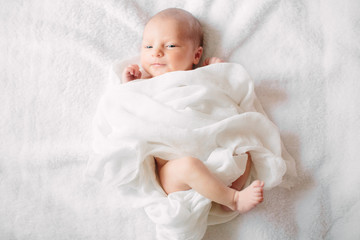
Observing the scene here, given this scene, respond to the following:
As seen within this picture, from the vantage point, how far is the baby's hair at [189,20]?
133cm

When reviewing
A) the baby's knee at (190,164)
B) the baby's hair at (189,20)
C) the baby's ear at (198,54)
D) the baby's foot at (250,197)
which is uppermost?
the baby's hair at (189,20)

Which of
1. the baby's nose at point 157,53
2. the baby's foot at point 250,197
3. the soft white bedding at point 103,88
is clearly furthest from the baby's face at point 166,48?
the baby's foot at point 250,197

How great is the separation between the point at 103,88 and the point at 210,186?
0.61 m

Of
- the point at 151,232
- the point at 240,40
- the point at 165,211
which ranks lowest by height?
the point at 151,232

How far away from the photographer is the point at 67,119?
1396 mm

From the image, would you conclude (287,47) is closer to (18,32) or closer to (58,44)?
(58,44)

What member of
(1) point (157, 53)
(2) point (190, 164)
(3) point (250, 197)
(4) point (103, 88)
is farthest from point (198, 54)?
(3) point (250, 197)

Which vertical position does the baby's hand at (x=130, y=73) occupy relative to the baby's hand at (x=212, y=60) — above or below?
below

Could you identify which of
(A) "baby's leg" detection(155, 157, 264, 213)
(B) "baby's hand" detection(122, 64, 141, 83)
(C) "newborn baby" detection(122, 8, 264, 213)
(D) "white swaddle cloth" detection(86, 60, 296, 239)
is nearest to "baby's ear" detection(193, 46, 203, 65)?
(C) "newborn baby" detection(122, 8, 264, 213)

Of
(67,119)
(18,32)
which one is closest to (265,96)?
(67,119)

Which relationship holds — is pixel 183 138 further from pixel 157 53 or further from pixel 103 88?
pixel 103 88

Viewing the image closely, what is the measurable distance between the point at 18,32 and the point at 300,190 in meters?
1.30

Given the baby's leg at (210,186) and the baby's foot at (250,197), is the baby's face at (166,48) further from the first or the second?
the baby's foot at (250,197)

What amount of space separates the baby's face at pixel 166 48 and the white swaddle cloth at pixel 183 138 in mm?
75
